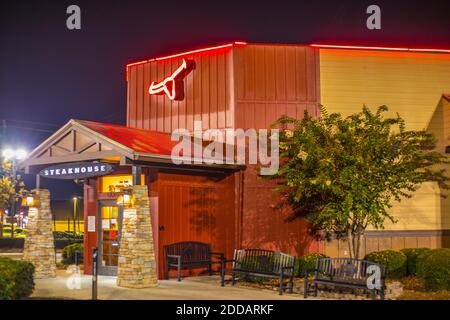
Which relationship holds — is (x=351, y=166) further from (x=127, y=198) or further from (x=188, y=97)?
(x=188, y=97)

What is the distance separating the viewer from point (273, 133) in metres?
17.5

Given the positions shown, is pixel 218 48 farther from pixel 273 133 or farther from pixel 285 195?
pixel 285 195

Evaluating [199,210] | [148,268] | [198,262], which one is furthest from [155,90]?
[148,268]

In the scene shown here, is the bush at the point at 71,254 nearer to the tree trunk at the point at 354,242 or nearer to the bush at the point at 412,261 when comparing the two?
the tree trunk at the point at 354,242

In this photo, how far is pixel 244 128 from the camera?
19.3 meters

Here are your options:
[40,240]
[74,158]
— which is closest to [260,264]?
[74,158]

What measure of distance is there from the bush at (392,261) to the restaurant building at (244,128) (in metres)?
2.05

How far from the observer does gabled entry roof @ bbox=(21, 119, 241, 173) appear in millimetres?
15289

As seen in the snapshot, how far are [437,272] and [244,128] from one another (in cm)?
751

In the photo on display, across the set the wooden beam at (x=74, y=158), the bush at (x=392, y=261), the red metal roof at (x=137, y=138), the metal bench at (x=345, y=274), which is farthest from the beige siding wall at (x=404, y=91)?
the wooden beam at (x=74, y=158)

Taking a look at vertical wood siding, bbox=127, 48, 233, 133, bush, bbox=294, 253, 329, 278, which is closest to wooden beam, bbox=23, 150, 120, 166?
vertical wood siding, bbox=127, 48, 233, 133

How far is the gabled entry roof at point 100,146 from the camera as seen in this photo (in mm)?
15289

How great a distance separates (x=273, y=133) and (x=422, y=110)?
5.44 metres
